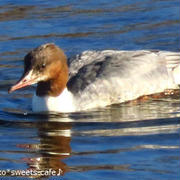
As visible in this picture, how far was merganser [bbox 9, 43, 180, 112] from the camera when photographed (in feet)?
39.8

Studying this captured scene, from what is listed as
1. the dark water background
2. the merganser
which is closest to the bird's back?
the merganser

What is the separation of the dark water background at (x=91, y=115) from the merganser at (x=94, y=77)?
277 mm

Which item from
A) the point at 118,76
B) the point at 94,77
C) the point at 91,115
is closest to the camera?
the point at 91,115

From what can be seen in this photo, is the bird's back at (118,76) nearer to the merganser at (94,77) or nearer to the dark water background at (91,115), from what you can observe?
the merganser at (94,77)

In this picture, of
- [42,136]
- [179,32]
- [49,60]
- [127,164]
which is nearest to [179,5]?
[179,32]

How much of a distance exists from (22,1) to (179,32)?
153 inches

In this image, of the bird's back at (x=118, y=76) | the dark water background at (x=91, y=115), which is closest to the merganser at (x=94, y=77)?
the bird's back at (x=118, y=76)

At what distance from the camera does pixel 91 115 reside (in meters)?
12.1

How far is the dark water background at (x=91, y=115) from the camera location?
9.87 metres

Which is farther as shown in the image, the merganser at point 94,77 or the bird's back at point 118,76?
the bird's back at point 118,76

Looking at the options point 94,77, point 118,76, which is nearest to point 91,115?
point 94,77

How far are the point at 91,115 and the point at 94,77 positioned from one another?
0.77 m

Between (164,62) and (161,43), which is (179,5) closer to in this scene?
(161,43)

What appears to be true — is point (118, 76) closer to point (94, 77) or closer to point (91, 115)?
point (94, 77)
